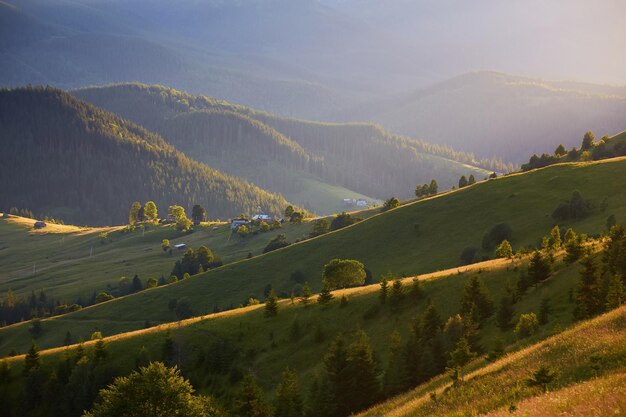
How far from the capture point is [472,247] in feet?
356

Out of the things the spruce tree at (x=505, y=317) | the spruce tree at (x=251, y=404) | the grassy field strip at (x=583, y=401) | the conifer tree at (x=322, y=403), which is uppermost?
the grassy field strip at (x=583, y=401)

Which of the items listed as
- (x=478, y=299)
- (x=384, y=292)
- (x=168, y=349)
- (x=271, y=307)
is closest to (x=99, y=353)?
(x=168, y=349)

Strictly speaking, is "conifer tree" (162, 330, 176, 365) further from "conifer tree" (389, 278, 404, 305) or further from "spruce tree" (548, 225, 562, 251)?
"spruce tree" (548, 225, 562, 251)

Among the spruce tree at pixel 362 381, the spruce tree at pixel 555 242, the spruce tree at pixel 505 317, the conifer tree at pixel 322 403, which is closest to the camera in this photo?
the conifer tree at pixel 322 403

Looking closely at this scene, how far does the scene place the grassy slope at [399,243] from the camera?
11331cm

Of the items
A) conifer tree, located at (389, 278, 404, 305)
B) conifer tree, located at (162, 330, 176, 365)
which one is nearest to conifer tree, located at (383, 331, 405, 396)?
conifer tree, located at (389, 278, 404, 305)

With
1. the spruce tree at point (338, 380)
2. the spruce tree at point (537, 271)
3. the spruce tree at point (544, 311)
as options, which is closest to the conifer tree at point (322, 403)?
the spruce tree at point (338, 380)

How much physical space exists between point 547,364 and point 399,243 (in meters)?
98.9

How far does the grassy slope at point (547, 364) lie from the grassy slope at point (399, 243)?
70.7m

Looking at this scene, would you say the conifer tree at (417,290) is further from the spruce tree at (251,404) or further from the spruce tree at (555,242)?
the spruce tree at (251,404)

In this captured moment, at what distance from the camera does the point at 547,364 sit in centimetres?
2991

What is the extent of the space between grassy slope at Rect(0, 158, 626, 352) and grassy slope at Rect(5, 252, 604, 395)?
114ft

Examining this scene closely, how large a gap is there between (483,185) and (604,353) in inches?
4495

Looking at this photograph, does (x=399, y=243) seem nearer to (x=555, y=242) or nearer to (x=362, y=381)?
(x=555, y=242)
